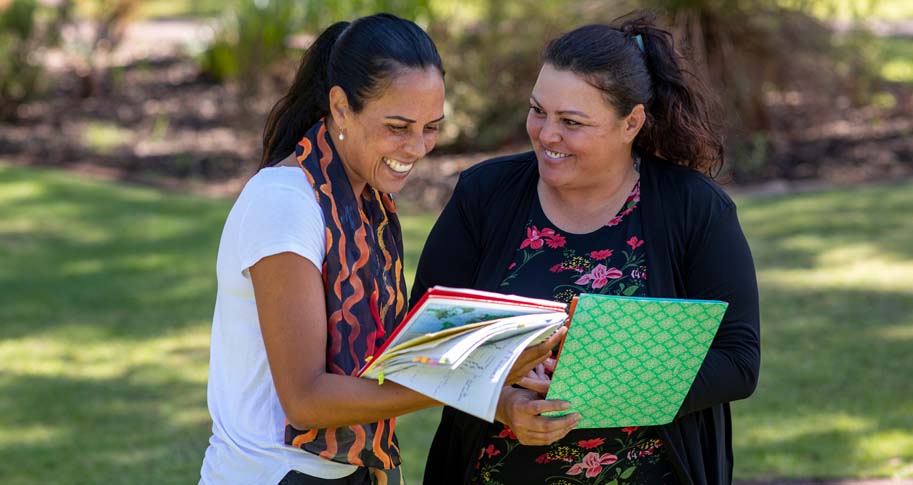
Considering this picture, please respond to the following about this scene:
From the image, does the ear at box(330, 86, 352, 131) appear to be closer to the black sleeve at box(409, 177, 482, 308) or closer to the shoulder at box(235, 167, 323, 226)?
the shoulder at box(235, 167, 323, 226)

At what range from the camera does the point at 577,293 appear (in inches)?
116

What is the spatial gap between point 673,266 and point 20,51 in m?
11.4

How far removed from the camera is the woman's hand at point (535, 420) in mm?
2639

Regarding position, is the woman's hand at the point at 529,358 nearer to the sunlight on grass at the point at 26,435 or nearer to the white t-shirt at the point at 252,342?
the white t-shirt at the point at 252,342

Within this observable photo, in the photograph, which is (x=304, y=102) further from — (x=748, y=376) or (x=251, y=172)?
(x=251, y=172)

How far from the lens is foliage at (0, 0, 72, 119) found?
41.0 feet

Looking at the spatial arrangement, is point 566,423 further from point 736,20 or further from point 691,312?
point 736,20

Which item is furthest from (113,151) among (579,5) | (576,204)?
(576,204)

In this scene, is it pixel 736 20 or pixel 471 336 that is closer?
pixel 471 336

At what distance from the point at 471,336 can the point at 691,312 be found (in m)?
0.56

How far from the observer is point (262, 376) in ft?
8.01

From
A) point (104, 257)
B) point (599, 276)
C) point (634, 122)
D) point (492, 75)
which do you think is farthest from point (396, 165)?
point (492, 75)

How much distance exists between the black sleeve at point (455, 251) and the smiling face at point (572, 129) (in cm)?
23

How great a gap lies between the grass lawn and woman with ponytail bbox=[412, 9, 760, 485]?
2.35 m
